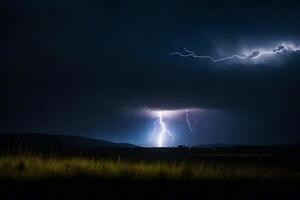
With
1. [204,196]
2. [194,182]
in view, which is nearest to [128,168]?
[194,182]

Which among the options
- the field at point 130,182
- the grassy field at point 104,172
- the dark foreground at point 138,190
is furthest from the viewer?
the grassy field at point 104,172

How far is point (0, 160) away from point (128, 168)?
367 centimetres

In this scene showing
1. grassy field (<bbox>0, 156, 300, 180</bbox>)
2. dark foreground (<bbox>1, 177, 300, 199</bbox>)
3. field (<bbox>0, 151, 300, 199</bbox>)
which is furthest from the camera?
grassy field (<bbox>0, 156, 300, 180</bbox>)

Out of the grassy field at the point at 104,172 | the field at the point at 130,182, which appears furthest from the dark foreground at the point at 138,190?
the grassy field at the point at 104,172

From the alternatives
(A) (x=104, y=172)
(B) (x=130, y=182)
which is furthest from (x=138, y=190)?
(A) (x=104, y=172)

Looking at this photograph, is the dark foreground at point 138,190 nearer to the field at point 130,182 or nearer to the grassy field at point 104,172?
the field at point 130,182

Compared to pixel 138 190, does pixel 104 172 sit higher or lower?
higher

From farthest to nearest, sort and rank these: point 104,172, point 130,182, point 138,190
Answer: point 104,172 < point 130,182 < point 138,190

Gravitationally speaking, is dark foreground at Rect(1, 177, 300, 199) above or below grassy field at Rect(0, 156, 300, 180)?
below

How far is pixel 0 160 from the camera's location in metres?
15.5

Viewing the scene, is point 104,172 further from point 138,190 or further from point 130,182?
point 138,190

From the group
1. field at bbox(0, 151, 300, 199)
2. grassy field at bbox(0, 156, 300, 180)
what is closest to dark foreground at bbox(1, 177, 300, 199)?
field at bbox(0, 151, 300, 199)

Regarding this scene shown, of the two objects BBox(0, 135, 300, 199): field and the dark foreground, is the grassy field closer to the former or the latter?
BBox(0, 135, 300, 199): field

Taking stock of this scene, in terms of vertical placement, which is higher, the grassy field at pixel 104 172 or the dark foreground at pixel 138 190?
the grassy field at pixel 104 172
